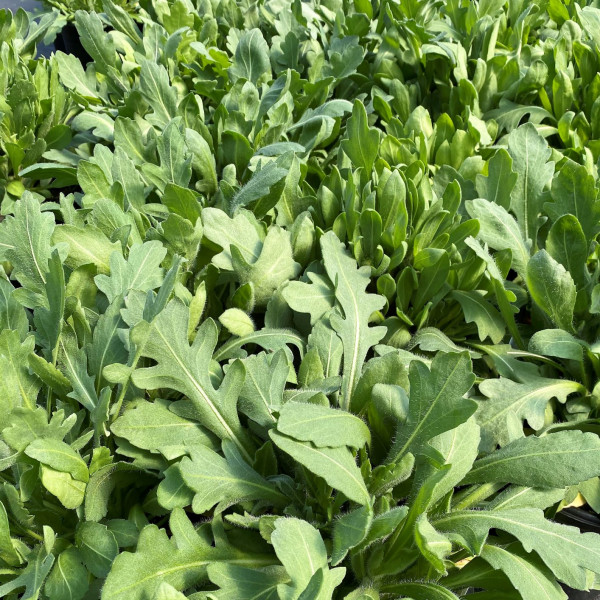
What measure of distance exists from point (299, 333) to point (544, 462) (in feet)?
1.70

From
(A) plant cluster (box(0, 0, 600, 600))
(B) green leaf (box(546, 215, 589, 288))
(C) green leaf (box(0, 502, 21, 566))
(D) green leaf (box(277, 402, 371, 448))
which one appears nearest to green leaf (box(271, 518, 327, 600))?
(A) plant cluster (box(0, 0, 600, 600))

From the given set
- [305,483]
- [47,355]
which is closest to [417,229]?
[305,483]

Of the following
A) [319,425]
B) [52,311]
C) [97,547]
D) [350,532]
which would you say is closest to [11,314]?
[52,311]

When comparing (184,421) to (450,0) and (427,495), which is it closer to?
(427,495)

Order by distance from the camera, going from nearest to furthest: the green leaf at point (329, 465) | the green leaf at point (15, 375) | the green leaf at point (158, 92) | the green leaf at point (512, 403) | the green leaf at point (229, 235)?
the green leaf at point (329, 465)
the green leaf at point (15, 375)
the green leaf at point (512, 403)
the green leaf at point (229, 235)
the green leaf at point (158, 92)

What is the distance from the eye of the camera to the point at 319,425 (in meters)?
0.93

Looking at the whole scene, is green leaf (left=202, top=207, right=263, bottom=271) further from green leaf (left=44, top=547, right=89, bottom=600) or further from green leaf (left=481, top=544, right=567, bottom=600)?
green leaf (left=481, top=544, right=567, bottom=600)

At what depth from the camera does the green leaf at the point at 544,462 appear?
98 centimetres

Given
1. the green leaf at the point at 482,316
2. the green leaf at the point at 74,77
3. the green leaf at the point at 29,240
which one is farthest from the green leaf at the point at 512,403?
the green leaf at the point at 74,77

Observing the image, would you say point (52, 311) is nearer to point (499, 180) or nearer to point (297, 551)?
point (297, 551)

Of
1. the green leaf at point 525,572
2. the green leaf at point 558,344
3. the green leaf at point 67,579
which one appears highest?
the green leaf at point 558,344

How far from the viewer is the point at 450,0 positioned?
208cm

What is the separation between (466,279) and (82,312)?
78cm

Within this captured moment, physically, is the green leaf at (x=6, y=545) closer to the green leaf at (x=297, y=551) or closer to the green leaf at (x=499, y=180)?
the green leaf at (x=297, y=551)
